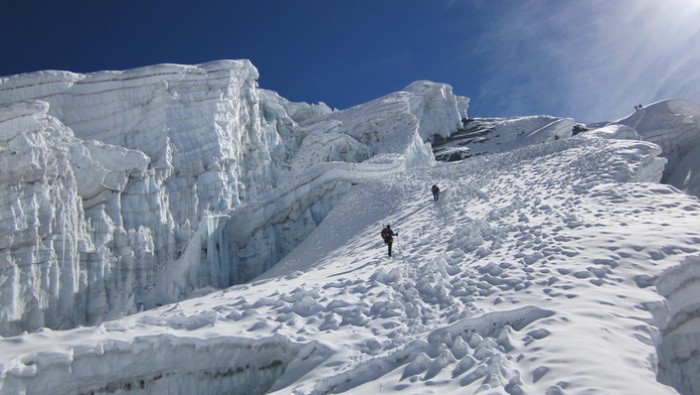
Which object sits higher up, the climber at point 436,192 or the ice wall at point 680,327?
the climber at point 436,192

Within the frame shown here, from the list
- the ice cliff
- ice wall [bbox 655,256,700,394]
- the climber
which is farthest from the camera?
the climber

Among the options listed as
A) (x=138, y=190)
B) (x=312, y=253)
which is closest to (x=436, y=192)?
(x=312, y=253)

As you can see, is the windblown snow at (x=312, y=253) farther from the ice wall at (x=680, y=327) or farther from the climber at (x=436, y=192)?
the climber at (x=436, y=192)

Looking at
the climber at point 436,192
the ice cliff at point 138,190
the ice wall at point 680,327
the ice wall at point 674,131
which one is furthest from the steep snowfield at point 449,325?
the ice wall at point 674,131

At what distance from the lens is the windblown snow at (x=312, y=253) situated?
9.11 meters

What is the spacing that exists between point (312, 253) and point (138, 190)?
33.2 ft

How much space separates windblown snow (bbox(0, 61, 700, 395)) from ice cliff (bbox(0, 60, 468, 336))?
0.09 metres

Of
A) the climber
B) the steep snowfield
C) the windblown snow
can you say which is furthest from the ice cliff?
the steep snowfield

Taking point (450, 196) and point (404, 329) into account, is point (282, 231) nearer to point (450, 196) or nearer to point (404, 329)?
point (450, 196)

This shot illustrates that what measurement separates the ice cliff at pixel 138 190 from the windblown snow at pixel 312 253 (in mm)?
93

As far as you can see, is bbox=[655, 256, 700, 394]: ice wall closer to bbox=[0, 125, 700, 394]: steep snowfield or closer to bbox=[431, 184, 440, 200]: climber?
bbox=[0, 125, 700, 394]: steep snowfield

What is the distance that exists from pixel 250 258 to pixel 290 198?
13.6 ft

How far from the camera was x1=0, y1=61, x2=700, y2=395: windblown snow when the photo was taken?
29.9 feet

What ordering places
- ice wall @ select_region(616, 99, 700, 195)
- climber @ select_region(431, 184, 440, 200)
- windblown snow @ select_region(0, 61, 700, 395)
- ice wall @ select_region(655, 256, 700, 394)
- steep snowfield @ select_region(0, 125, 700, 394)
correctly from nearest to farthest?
steep snowfield @ select_region(0, 125, 700, 394)
windblown snow @ select_region(0, 61, 700, 395)
ice wall @ select_region(655, 256, 700, 394)
climber @ select_region(431, 184, 440, 200)
ice wall @ select_region(616, 99, 700, 195)
